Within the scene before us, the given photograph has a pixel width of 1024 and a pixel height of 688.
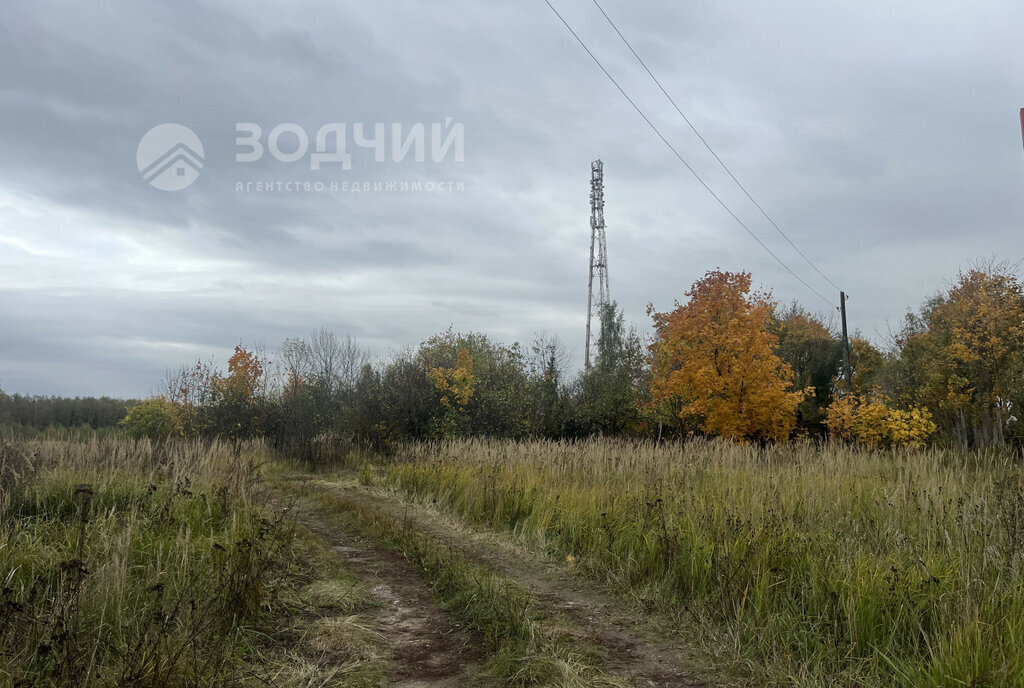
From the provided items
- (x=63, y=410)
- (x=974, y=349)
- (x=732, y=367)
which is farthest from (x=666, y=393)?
(x=63, y=410)

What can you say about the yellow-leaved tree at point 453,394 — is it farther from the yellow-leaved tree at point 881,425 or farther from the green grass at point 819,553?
the yellow-leaved tree at point 881,425

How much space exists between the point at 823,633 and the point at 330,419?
923 inches

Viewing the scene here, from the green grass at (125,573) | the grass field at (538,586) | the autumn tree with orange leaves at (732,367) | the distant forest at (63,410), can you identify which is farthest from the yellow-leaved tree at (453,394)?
the distant forest at (63,410)

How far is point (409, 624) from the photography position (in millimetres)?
5344

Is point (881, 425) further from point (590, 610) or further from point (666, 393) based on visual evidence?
point (590, 610)

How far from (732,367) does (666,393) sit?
3.68 m

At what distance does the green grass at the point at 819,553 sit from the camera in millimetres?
3912

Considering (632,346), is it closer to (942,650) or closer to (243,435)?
(243,435)

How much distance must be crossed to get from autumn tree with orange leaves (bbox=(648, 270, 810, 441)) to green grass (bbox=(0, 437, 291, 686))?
18.3 meters

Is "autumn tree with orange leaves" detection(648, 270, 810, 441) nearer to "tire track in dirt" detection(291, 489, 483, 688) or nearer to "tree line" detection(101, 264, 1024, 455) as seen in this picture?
"tree line" detection(101, 264, 1024, 455)

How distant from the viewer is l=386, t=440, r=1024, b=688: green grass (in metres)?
3.91

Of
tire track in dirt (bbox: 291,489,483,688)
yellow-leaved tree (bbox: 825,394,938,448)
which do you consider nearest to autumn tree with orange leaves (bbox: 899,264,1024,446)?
yellow-leaved tree (bbox: 825,394,938,448)

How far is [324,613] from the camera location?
5500 mm

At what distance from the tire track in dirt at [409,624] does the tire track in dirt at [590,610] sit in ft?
3.01
